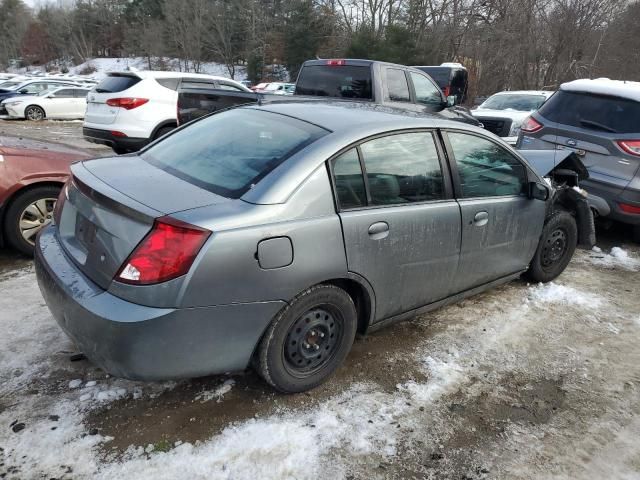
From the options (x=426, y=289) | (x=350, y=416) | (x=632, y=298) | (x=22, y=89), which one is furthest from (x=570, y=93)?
(x=22, y=89)

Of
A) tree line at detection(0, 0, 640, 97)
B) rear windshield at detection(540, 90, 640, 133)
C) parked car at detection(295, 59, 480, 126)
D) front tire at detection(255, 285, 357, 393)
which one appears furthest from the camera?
tree line at detection(0, 0, 640, 97)

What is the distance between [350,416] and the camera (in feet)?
8.38

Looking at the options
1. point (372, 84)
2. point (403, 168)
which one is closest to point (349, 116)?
point (403, 168)

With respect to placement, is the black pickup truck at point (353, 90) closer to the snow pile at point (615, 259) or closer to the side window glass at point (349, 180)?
the snow pile at point (615, 259)

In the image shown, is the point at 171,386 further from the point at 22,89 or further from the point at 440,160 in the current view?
the point at 22,89

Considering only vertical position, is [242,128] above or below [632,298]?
above

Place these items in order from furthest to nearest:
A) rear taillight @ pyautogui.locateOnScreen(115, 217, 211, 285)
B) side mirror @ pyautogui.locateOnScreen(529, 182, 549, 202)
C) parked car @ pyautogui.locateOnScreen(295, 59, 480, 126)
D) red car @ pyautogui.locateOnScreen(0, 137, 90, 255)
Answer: parked car @ pyautogui.locateOnScreen(295, 59, 480, 126) < red car @ pyautogui.locateOnScreen(0, 137, 90, 255) < side mirror @ pyautogui.locateOnScreen(529, 182, 549, 202) < rear taillight @ pyautogui.locateOnScreen(115, 217, 211, 285)

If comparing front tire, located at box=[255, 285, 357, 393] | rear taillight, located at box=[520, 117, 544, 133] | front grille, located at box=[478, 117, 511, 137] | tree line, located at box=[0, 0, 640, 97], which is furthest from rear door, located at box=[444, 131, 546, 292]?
tree line, located at box=[0, 0, 640, 97]

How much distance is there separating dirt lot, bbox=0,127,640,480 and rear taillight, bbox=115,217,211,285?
848 mm

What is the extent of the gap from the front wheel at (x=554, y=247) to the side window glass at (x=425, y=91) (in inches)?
153

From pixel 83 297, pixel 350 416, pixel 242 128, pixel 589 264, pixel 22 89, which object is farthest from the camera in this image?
pixel 22 89

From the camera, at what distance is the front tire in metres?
2.46

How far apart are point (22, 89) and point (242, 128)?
21893mm

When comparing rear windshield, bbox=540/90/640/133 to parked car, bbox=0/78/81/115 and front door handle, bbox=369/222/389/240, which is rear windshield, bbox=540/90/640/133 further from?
parked car, bbox=0/78/81/115
